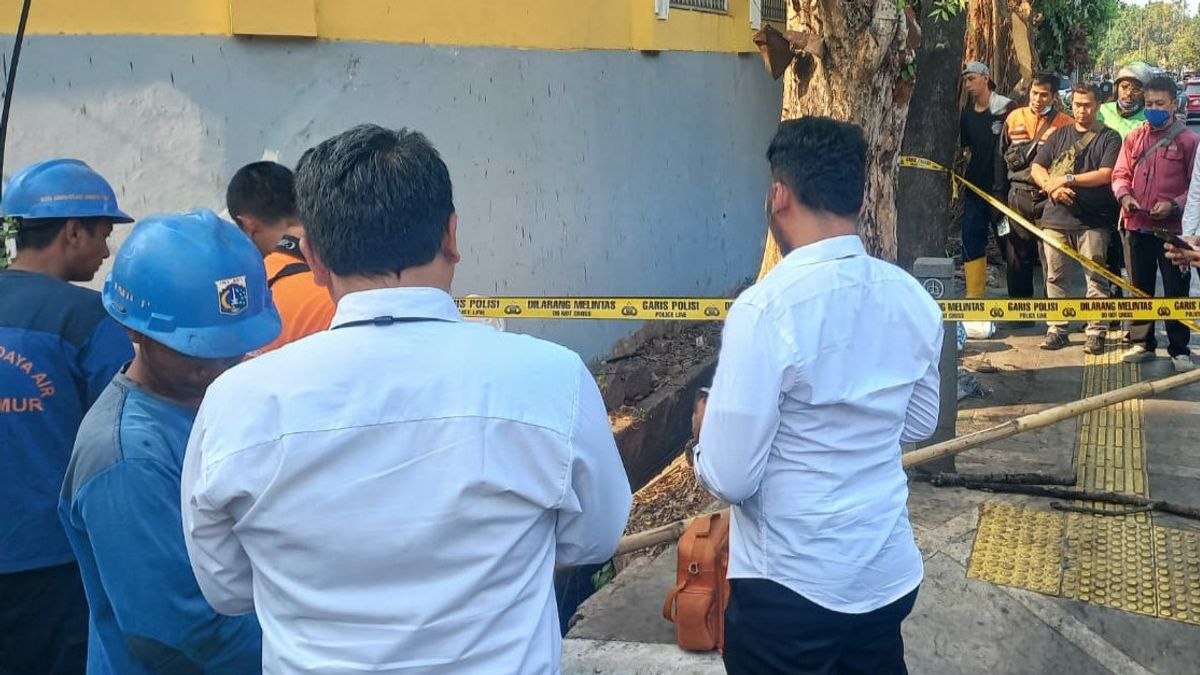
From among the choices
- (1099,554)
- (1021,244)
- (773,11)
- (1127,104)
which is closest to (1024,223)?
(1021,244)

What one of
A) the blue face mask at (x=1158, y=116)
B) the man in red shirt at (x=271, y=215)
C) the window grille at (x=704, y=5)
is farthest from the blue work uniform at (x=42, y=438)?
the window grille at (x=704, y=5)

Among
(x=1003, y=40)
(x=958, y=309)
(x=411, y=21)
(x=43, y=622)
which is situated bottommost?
(x=43, y=622)

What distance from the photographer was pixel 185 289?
1.88 m

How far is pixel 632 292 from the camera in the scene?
8492mm

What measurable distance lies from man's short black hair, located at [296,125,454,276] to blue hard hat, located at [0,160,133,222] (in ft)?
5.63

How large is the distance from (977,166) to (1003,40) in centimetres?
470

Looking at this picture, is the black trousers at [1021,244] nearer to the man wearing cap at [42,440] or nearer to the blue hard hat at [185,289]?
the man wearing cap at [42,440]

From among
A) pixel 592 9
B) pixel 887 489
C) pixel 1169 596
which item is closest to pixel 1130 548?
pixel 1169 596

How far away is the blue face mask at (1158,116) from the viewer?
650 centimetres

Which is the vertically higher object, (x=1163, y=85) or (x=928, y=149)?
(x=1163, y=85)

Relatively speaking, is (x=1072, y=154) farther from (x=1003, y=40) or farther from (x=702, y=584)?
(x=1003, y=40)

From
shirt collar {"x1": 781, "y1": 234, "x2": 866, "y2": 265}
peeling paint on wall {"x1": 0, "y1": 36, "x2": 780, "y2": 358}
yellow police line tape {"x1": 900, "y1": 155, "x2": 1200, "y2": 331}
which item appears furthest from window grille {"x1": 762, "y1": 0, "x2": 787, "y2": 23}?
shirt collar {"x1": 781, "y1": 234, "x2": 866, "y2": 265}

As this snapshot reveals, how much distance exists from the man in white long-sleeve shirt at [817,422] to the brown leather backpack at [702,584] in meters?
0.88

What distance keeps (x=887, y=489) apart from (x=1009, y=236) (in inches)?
254
